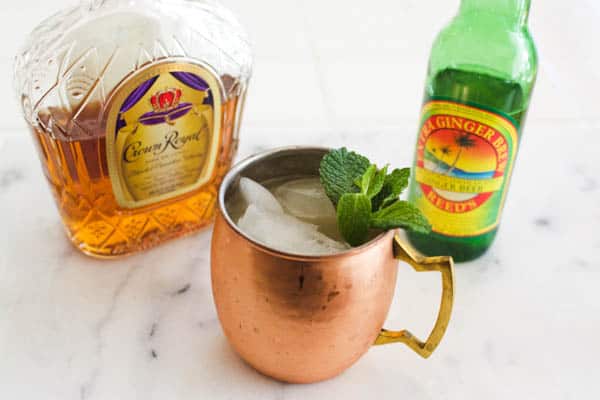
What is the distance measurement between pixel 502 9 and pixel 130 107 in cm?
37

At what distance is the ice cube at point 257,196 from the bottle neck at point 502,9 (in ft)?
0.91

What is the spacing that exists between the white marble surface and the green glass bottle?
0.27 ft

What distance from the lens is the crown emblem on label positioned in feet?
2.29

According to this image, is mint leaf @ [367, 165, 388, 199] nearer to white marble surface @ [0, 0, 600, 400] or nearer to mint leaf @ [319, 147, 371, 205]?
mint leaf @ [319, 147, 371, 205]

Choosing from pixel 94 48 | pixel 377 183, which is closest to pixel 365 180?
pixel 377 183

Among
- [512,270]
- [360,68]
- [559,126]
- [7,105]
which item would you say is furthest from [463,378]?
[7,105]

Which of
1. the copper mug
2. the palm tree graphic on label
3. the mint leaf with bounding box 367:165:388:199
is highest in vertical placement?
the mint leaf with bounding box 367:165:388:199

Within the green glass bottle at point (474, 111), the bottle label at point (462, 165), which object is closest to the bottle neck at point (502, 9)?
the green glass bottle at point (474, 111)

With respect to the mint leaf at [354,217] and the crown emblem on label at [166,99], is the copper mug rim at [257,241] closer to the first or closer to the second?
the mint leaf at [354,217]

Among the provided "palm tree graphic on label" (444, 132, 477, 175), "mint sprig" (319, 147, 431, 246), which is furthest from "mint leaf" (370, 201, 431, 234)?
"palm tree graphic on label" (444, 132, 477, 175)

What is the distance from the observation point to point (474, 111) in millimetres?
665

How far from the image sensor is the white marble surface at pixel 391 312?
62 centimetres

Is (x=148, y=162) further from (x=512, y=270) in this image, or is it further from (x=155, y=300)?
(x=512, y=270)

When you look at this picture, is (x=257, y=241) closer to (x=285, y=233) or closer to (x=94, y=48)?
(x=285, y=233)
